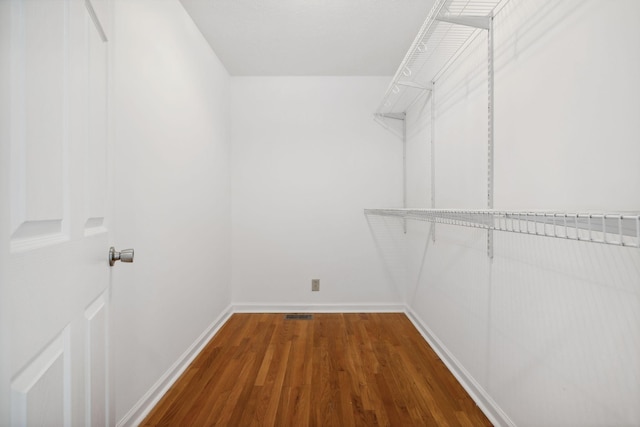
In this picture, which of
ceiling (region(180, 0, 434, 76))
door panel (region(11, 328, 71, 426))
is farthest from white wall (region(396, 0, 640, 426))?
door panel (region(11, 328, 71, 426))

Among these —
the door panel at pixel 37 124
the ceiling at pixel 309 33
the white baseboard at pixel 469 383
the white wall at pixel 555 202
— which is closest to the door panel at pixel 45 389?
the door panel at pixel 37 124

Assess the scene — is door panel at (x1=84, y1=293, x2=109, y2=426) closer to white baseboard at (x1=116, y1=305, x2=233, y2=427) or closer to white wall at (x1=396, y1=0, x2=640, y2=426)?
white baseboard at (x1=116, y1=305, x2=233, y2=427)

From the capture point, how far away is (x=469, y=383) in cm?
162

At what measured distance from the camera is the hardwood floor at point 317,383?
1440 millimetres

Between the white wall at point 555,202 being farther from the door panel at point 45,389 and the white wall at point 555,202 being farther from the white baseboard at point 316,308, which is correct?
the door panel at point 45,389

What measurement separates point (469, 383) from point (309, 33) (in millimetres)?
2562

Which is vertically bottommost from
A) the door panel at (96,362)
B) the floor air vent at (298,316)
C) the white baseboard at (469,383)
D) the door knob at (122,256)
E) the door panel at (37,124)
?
the floor air vent at (298,316)

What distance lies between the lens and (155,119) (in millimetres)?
1588

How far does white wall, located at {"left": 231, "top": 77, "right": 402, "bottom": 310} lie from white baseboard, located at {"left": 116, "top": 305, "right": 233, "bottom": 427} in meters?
0.72

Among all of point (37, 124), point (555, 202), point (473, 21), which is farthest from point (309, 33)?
point (37, 124)

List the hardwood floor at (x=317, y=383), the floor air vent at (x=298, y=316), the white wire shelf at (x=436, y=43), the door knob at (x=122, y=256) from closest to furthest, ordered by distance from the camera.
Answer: the door knob at (x=122, y=256), the white wire shelf at (x=436, y=43), the hardwood floor at (x=317, y=383), the floor air vent at (x=298, y=316)

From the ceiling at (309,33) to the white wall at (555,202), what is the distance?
2.40 feet

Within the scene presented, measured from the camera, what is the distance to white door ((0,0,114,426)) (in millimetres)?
477

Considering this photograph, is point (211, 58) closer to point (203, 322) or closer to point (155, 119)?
point (155, 119)
